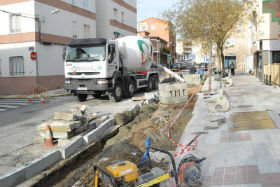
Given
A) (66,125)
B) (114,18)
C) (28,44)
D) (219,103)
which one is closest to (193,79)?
(114,18)

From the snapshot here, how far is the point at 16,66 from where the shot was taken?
70.8 ft

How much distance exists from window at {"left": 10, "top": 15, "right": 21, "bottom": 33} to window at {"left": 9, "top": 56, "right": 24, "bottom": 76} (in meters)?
2.06

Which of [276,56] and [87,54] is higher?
[276,56]

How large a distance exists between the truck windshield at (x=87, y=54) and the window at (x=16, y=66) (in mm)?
9160

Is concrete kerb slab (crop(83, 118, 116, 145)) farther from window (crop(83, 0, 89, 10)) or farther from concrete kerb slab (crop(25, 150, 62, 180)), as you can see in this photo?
window (crop(83, 0, 89, 10))

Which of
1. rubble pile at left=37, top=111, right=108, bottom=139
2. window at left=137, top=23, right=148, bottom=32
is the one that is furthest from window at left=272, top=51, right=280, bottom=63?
window at left=137, top=23, right=148, bottom=32

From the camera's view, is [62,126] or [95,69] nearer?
[62,126]

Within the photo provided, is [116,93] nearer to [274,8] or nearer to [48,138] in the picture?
[48,138]

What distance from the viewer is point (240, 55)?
156 feet

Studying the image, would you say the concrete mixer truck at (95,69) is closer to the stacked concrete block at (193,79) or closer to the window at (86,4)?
the stacked concrete block at (193,79)

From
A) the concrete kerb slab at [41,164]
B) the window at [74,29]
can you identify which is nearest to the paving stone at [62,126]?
the concrete kerb slab at [41,164]

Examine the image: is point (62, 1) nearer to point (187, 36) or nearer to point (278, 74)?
point (187, 36)

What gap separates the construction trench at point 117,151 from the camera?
18.6ft

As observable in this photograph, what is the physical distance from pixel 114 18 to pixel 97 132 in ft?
89.0
